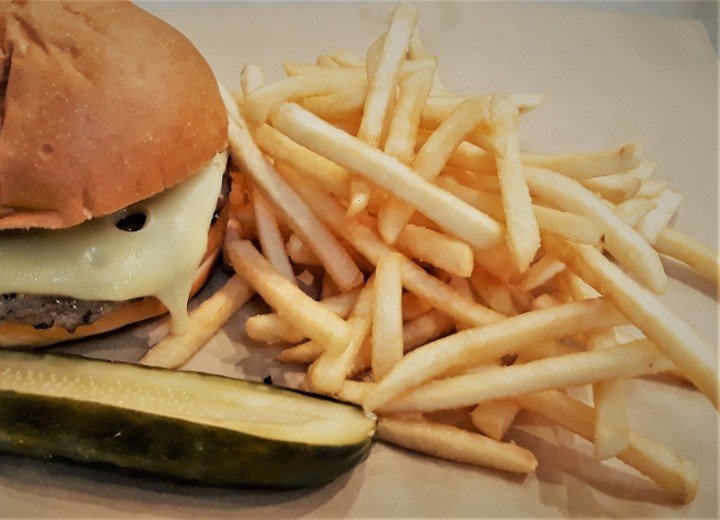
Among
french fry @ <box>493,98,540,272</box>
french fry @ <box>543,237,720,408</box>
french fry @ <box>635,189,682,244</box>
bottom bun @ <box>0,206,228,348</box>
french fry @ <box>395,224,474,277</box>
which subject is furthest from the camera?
french fry @ <box>635,189,682,244</box>

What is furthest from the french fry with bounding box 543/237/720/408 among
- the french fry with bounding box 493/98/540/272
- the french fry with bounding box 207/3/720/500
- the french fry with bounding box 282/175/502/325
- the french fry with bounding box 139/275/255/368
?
the french fry with bounding box 139/275/255/368

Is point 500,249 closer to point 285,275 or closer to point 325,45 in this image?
point 285,275

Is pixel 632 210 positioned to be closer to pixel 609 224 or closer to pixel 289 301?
pixel 609 224

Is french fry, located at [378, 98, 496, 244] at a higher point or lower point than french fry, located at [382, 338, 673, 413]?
higher

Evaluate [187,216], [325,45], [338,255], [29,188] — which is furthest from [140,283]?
[325,45]

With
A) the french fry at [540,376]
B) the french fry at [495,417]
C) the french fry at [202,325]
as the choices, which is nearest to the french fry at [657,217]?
the french fry at [540,376]

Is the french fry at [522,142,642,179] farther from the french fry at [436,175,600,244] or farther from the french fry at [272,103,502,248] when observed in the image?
the french fry at [272,103,502,248]

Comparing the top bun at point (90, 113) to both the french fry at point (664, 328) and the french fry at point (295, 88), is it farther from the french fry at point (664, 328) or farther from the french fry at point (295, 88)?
the french fry at point (664, 328)
